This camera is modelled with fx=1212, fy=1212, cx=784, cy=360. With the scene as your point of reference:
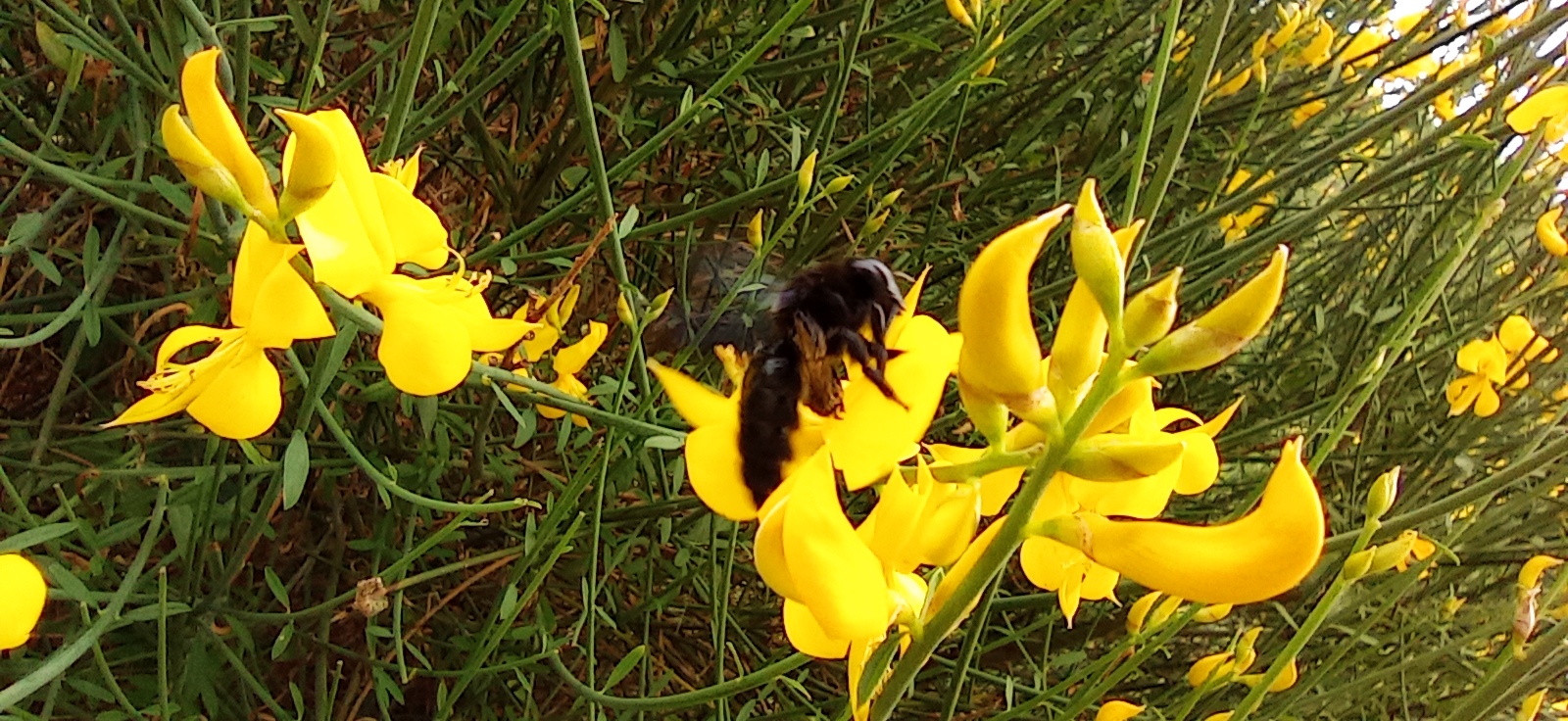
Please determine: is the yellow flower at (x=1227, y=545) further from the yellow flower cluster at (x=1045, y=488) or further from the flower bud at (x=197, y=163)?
the flower bud at (x=197, y=163)

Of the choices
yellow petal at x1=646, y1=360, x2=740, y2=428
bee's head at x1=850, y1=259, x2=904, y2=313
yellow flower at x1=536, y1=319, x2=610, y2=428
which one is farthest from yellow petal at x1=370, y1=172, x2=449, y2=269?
yellow flower at x1=536, y1=319, x2=610, y2=428

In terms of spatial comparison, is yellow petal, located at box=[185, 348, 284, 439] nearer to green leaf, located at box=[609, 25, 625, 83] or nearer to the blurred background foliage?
the blurred background foliage

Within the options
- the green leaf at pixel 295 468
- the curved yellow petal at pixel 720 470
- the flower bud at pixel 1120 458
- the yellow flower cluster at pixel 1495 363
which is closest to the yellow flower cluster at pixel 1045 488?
the flower bud at pixel 1120 458

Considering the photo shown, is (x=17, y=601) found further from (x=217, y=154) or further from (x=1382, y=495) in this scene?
(x=1382, y=495)

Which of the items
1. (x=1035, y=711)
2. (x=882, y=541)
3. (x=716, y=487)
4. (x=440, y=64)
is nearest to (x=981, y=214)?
(x=1035, y=711)

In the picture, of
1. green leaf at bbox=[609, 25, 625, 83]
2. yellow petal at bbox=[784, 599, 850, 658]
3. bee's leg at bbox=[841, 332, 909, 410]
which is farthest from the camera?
green leaf at bbox=[609, 25, 625, 83]
